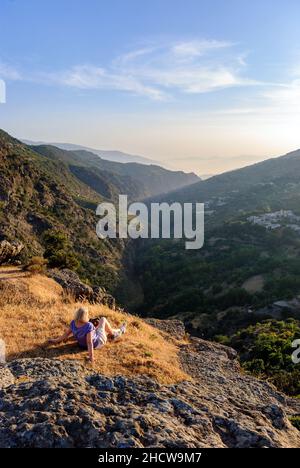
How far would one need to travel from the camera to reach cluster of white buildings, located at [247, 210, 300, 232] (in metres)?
93.9

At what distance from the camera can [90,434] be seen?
17.4 ft

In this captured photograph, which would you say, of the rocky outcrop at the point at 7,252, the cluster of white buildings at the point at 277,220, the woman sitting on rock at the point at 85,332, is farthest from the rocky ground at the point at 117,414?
the cluster of white buildings at the point at 277,220

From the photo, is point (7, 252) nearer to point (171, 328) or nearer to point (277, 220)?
point (171, 328)

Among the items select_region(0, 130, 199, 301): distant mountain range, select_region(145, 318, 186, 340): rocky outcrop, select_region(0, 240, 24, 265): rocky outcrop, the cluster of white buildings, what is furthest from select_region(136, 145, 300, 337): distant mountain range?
select_region(0, 240, 24, 265): rocky outcrop

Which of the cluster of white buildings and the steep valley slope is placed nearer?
the steep valley slope

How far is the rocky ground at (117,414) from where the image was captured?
5246 millimetres

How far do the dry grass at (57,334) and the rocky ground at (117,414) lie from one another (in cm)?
79

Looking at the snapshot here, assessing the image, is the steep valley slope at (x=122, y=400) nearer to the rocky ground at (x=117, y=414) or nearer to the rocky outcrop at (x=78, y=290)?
the rocky ground at (x=117, y=414)

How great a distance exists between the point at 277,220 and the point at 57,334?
9665 cm

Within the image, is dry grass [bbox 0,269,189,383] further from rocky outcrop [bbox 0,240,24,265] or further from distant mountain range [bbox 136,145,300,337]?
distant mountain range [bbox 136,145,300,337]

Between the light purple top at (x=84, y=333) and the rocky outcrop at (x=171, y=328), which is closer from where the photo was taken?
the light purple top at (x=84, y=333)

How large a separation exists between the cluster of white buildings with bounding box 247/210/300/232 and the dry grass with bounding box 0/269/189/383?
8281cm

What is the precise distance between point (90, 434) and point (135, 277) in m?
74.5
